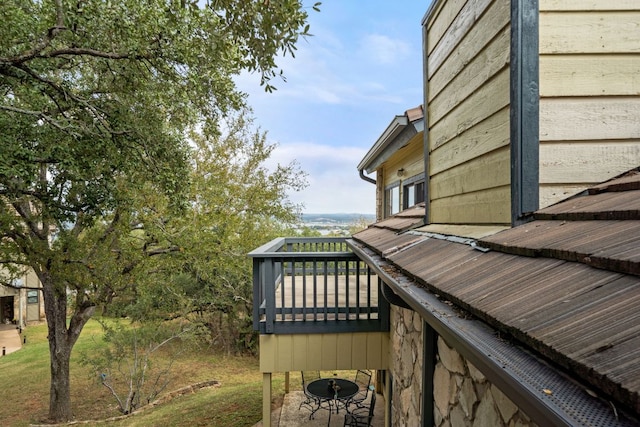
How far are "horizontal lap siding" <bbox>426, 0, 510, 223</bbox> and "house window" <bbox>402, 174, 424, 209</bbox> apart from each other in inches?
113

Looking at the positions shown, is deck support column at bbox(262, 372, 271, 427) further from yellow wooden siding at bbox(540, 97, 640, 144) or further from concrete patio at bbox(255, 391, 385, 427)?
yellow wooden siding at bbox(540, 97, 640, 144)

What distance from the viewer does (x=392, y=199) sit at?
854 cm

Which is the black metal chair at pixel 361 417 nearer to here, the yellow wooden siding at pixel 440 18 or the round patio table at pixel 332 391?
the round patio table at pixel 332 391

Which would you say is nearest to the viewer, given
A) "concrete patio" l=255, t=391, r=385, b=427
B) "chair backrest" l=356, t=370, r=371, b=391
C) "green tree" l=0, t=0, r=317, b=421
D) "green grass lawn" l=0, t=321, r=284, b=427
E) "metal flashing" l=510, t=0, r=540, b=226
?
"metal flashing" l=510, t=0, r=540, b=226

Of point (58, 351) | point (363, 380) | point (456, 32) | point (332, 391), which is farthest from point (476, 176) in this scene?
point (58, 351)

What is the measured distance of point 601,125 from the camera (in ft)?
6.05

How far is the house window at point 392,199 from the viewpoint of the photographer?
7938mm

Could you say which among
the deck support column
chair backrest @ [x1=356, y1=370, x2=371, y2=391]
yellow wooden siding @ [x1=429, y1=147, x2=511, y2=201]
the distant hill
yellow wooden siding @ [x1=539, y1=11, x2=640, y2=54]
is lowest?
chair backrest @ [x1=356, y1=370, x2=371, y2=391]

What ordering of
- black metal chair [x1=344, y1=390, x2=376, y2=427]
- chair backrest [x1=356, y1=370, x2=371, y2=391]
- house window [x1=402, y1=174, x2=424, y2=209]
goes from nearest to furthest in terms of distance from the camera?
1. black metal chair [x1=344, y1=390, x2=376, y2=427]
2. house window [x1=402, y1=174, x2=424, y2=209]
3. chair backrest [x1=356, y1=370, x2=371, y2=391]

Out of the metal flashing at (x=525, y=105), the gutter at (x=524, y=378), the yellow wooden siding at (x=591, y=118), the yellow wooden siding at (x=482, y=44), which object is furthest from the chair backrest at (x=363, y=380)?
the gutter at (x=524, y=378)

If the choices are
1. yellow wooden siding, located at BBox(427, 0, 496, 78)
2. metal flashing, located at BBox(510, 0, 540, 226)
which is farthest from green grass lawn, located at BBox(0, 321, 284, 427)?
metal flashing, located at BBox(510, 0, 540, 226)

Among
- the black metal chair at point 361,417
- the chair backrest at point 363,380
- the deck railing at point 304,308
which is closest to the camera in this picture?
the deck railing at point 304,308

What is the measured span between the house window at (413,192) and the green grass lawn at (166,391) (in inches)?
199

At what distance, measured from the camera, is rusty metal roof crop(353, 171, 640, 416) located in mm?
757
